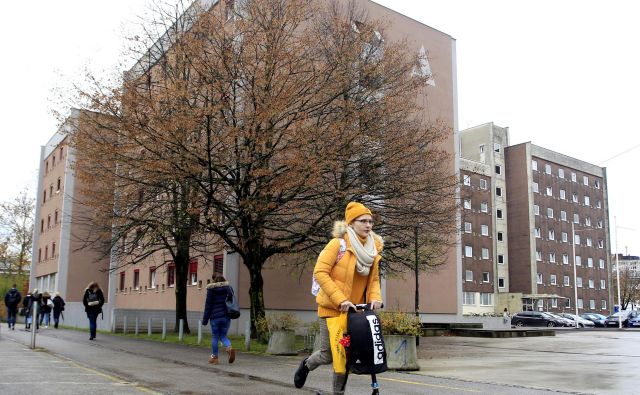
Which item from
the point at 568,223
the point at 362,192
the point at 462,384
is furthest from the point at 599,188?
the point at 462,384

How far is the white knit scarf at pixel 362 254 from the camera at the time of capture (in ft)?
20.2

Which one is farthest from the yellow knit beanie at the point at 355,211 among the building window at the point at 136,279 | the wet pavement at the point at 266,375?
the building window at the point at 136,279

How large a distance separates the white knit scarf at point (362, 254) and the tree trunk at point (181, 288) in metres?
20.3

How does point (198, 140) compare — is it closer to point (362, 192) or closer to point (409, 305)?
point (362, 192)

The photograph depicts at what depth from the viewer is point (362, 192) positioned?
19.0 meters

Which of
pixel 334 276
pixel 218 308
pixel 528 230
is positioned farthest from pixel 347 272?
pixel 528 230

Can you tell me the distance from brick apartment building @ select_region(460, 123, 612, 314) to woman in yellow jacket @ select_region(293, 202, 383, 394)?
2539 inches

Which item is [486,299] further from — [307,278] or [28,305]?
[28,305]

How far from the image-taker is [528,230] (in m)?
76.4

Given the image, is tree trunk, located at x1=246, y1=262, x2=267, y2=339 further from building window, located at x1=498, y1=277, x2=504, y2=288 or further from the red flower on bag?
building window, located at x1=498, y1=277, x2=504, y2=288

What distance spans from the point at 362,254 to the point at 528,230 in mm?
74327

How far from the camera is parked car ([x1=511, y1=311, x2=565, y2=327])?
5603cm

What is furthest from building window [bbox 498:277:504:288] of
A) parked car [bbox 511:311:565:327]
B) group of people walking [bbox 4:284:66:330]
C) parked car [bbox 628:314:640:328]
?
group of people walking [bbox 4:284:66:330]

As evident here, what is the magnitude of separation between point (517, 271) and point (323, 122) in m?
63.1
